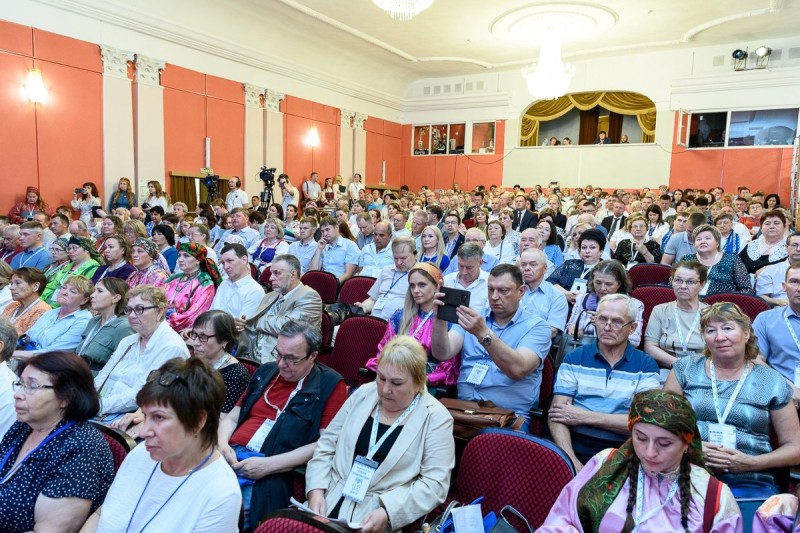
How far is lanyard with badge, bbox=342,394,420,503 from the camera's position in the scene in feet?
6.08

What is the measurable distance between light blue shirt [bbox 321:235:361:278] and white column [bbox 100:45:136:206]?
21.5 ft

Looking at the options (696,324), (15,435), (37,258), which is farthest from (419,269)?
(37,258)

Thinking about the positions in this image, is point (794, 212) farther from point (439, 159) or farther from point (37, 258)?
point (37, 258)

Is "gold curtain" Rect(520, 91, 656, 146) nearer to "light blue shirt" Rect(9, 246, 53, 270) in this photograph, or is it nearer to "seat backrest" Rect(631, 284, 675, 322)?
"seat backrest" Rect(631, 284, 675, 322)

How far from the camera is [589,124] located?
692 inches

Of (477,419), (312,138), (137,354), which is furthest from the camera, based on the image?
(312,138)

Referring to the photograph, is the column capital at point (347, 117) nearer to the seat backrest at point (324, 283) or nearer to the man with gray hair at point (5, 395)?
the seat backrest at point (324, 283)

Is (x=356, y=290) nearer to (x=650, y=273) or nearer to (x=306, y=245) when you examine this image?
(x=306, y=245)

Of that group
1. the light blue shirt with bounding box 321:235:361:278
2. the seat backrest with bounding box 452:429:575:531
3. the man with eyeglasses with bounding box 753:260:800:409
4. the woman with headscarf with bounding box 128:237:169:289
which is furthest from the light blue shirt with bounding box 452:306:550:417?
the light blue shirt with bounding box 321:235:361:278

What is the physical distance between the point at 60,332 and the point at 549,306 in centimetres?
313

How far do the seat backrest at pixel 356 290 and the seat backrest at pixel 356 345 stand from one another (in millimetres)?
1140

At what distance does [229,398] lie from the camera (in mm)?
2504

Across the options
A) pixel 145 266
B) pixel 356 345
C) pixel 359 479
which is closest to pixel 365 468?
pixel 359 479

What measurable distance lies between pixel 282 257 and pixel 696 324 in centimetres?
252
